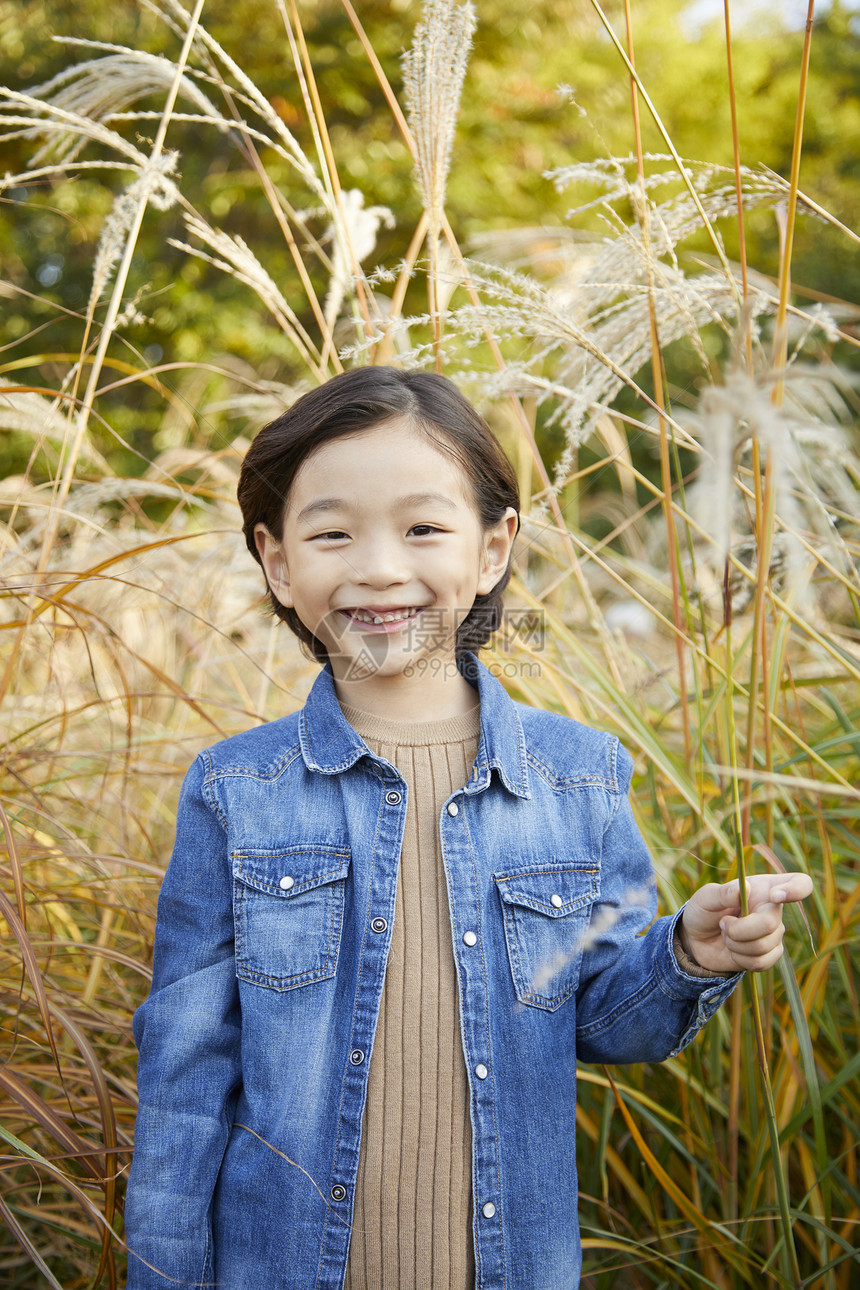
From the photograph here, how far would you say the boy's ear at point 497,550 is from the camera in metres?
1.14

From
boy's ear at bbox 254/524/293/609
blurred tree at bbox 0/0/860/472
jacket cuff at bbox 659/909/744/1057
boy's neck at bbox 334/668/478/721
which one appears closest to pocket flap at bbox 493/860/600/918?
jacket cuff at bbox 659/909/744/1057

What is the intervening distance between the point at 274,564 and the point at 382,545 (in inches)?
8.5

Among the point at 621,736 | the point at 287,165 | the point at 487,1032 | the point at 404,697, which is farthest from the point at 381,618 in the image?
the point at 287,165

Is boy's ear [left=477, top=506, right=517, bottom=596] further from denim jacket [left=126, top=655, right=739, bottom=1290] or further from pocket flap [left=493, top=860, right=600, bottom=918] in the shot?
pocket flap [left=493, top=860, right=600, bottom=918]

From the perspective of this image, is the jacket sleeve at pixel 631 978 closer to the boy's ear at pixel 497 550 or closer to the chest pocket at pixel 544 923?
the chest pocket at pixel 544 923

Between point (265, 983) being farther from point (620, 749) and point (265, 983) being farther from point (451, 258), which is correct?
point (451, 258)

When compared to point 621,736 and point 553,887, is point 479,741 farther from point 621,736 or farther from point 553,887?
point 621,736

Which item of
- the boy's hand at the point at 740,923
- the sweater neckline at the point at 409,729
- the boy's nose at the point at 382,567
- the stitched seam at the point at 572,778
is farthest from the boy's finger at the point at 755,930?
the boy's nose at the point at 382,567

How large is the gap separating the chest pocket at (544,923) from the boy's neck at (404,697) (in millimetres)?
209

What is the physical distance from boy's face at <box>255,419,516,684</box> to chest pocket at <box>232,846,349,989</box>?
230mm

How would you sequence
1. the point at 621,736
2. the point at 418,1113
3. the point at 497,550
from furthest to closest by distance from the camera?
the point at 621,736 < the point at 497,550 < the point at 418,1113

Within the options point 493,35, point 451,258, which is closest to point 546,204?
point 493,35

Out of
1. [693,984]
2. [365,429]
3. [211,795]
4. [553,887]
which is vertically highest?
[365,429]

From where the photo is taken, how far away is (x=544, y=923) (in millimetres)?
1014
